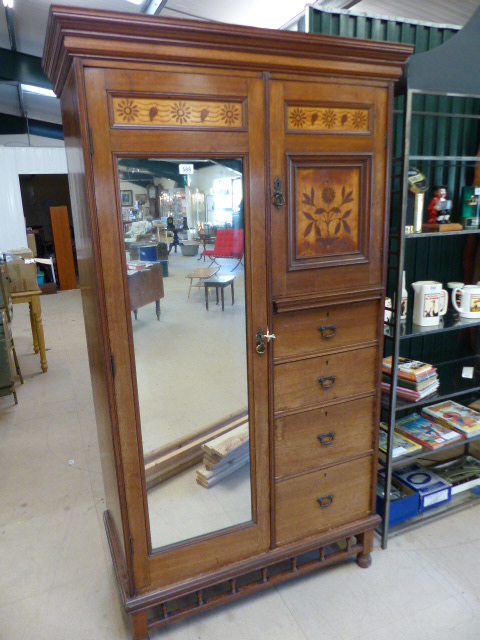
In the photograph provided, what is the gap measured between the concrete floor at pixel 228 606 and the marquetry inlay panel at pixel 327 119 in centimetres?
96

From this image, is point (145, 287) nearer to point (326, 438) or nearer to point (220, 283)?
point (220, 283)

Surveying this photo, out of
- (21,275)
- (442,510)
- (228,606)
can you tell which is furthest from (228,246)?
(21,275)

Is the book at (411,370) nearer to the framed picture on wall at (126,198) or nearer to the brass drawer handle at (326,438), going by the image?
the brass drawer handle at (326,438)

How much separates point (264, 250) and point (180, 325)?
0.41 m

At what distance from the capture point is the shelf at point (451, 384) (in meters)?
2.11

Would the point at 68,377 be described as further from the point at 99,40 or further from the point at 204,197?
the point at 99,40

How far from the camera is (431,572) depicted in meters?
1.95

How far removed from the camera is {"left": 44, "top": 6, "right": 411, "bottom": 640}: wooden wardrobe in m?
1.29

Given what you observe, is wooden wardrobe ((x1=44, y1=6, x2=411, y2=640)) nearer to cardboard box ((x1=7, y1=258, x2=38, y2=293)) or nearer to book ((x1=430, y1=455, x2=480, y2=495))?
book ((x1=430, y1=455, x2=480, y2=495))

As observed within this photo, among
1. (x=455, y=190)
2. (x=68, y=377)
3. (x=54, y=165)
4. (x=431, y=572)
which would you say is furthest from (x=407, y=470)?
(x=54, y=165)

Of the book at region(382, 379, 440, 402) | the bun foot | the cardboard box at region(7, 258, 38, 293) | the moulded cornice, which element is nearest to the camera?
the moulded cornice

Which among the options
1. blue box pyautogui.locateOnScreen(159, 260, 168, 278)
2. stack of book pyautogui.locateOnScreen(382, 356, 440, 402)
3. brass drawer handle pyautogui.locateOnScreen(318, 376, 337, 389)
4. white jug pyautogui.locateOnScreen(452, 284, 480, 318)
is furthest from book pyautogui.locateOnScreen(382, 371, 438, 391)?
blue box pyautogui.locateOnScreen(159, 260, 168, 278)

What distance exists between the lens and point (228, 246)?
1.61 metres

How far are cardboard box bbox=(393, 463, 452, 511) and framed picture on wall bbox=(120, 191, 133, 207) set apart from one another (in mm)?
1860
